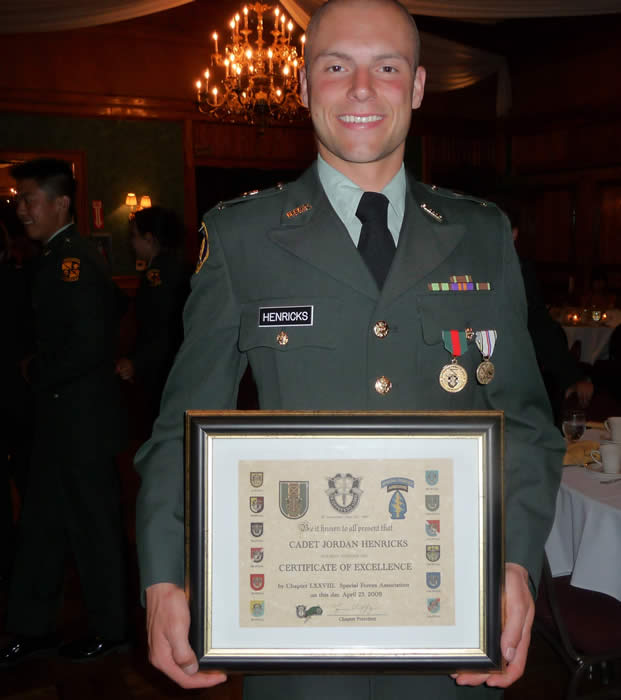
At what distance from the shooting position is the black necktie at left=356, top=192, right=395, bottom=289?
1207 mm

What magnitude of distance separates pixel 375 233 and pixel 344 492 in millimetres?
463

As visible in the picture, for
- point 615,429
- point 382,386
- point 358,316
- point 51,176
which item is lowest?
Result: point 615,429

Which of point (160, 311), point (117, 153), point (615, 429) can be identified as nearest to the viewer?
point (615, 429)

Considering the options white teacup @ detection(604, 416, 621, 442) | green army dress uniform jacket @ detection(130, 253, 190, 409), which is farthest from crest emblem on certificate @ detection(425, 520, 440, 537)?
green army dress uniform jacket @ detection(130, 253, 190, 409)

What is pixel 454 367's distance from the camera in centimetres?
117

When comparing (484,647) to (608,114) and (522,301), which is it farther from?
(608,114)

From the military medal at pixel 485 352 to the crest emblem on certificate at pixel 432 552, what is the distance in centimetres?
30

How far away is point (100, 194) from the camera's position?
392 inches

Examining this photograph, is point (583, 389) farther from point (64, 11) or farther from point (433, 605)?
point (64, 11)

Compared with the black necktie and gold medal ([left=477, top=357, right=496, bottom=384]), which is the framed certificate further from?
the black necktie

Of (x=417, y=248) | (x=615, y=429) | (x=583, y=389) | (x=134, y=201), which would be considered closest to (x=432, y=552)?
(x=417, y=248)

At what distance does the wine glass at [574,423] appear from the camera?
9.27 feet

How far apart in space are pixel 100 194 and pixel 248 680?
9531 mm

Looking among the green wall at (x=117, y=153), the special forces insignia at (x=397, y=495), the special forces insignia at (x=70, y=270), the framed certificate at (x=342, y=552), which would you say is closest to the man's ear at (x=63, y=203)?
the special forces insignia at (x=70, y=270)
